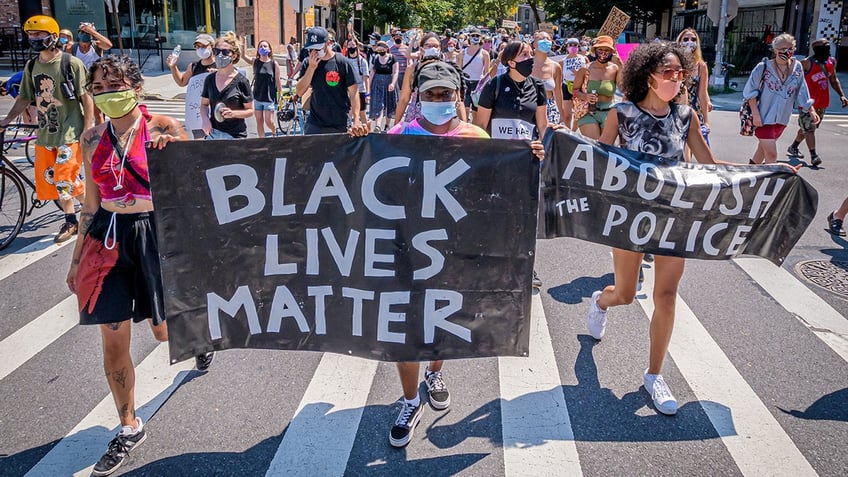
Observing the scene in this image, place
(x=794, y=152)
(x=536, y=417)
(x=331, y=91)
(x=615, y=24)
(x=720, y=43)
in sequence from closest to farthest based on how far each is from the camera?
(x=536, y=417)
(x=331, y=91)
(x=794, y=152)
(x=615, y=24)
(x=720, y=43)

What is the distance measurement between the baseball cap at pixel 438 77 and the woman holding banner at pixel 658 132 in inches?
41.6

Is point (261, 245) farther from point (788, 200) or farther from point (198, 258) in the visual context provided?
point (788, 200)

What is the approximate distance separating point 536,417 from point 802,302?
10.2 feet

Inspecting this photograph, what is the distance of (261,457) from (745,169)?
320cm

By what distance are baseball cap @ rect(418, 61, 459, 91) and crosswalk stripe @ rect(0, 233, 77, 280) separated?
4.56m

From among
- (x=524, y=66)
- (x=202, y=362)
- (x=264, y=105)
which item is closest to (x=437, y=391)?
(x=202, y=362)

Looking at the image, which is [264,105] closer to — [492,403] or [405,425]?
[492,403]

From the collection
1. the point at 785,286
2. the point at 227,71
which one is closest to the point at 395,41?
the point at 227,71

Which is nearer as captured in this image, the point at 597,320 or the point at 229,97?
the point at 597,320

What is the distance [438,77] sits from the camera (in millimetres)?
3797

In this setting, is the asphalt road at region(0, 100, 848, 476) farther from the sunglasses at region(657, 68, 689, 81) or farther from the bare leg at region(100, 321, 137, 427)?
the sunglasses at region(657, 68, 689, 81)

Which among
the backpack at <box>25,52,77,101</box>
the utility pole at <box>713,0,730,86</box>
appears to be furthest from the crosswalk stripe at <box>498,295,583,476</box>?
the utility pole at <box>713,0,730,86</box>

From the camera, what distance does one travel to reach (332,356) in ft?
15.4

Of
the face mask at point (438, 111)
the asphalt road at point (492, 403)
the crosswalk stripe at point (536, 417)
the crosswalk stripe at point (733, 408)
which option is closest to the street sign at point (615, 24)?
the asphalt road at point (492, 403)
